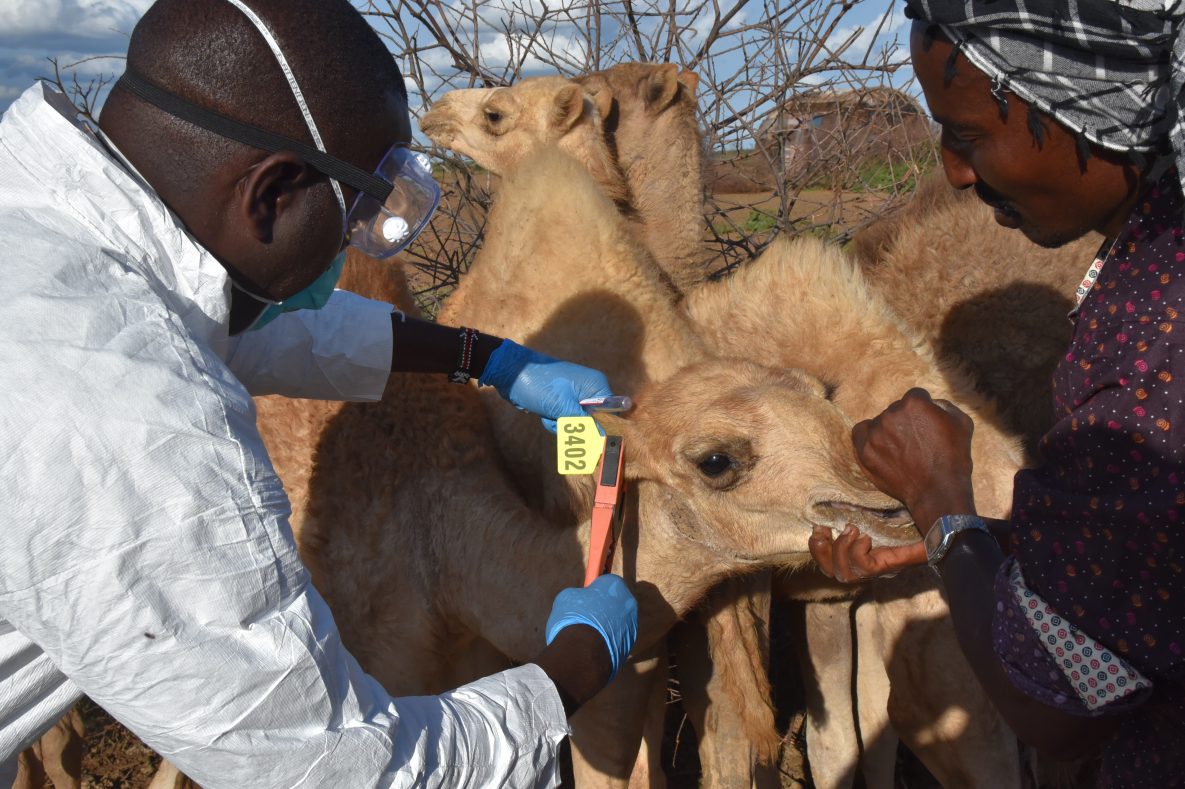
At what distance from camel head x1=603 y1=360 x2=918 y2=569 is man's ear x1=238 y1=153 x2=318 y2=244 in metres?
1.36

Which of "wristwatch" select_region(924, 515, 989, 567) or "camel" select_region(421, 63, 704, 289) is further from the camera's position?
"camel" select_region(421, 63, 704, 289)

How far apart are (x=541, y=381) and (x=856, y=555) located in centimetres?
123

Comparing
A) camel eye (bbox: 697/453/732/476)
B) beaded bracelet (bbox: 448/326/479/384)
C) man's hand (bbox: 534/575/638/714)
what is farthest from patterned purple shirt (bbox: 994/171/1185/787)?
beaded bracelet (bbox: 448/326/479/384)

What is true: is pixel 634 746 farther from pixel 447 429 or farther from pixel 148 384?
pixel 148 384

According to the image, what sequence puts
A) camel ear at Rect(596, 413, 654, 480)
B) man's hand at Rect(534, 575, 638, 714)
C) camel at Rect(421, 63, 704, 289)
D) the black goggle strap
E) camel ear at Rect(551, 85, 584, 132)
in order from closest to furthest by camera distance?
1. the black goggle strap
2. man's hand at Rect(534, 575, 638, 714)
3. camel ear at Rect(596, 413, 654, 480)
4. camel ear at Rect(551, 85, 584, 132)
5. camel at Rect(421, 63, 704, 289)

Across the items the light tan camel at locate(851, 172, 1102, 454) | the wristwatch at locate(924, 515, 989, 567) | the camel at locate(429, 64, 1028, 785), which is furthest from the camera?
the light tan camel at locate(851, 172, 1102, 454)

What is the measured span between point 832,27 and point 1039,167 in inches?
159

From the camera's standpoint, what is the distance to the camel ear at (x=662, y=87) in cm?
538

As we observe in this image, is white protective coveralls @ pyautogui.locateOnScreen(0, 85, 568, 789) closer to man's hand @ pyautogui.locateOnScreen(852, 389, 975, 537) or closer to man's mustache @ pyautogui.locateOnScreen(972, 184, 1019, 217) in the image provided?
man's hand @ pyautogui.locateOnScreen(852, 389, 975, 537)

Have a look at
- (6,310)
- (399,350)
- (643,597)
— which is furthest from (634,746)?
(6,310)

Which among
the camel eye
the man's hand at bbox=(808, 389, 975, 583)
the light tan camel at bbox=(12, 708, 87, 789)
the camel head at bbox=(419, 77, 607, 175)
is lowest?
the light tan camel at bbox=(12, 708, 87, 789)

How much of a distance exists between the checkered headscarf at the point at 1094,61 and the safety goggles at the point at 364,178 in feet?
3.75

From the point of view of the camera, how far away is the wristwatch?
1.93 m

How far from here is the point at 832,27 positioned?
17.6 ft
